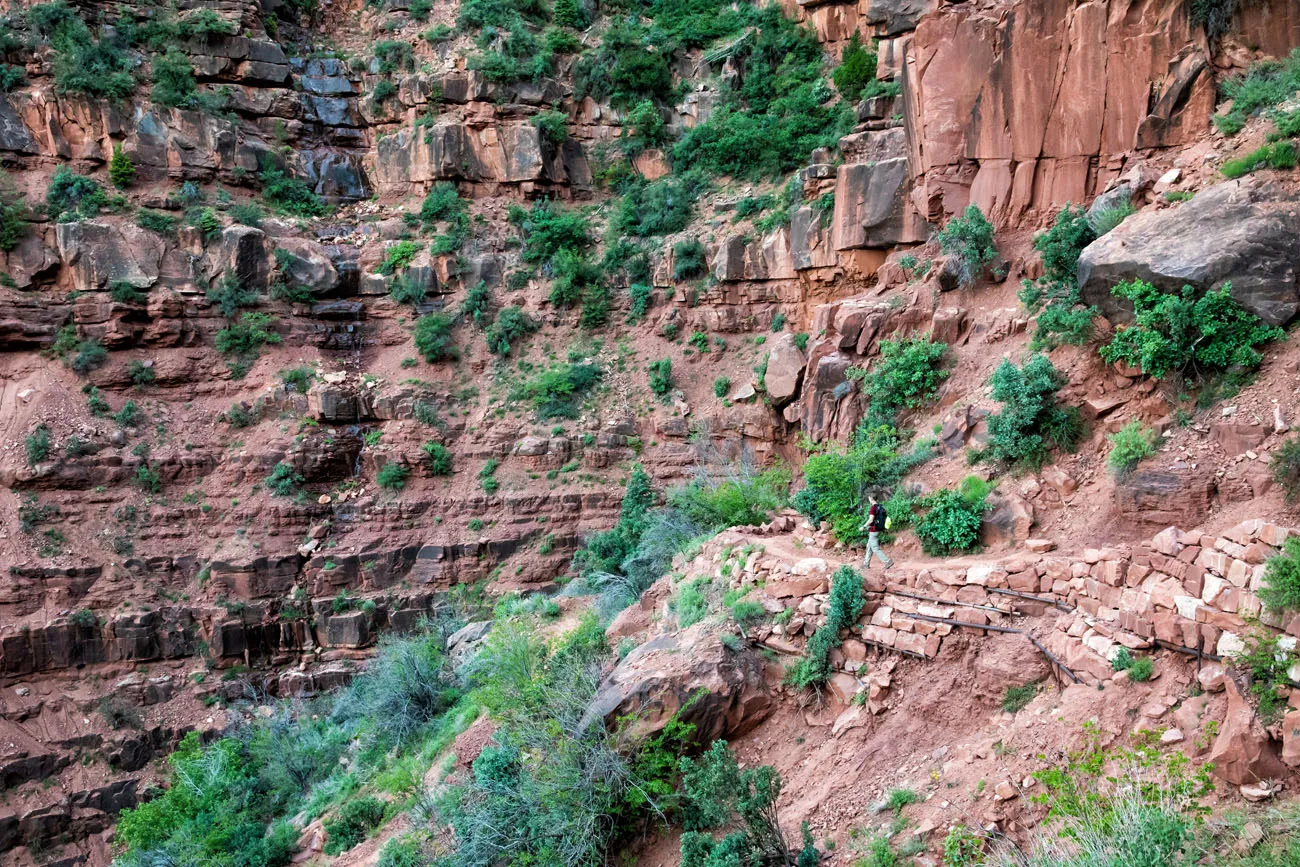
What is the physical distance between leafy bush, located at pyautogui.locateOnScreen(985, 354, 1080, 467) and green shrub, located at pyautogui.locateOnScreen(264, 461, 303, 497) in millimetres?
21364

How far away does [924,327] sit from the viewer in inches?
676

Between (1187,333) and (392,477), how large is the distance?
72.8 feet

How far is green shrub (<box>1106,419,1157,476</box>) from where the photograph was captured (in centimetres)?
989

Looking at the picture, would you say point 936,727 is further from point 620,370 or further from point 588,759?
point 620,370

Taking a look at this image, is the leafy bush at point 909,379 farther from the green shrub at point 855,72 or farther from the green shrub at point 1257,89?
the green shrub at point 855,72

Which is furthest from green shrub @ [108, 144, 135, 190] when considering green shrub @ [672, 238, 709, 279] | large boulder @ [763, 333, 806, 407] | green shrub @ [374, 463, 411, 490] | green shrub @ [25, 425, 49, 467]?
large boulder @ [763, 333, 806, 407]

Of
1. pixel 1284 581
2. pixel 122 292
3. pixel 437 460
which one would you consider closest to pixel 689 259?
pixel 437 460

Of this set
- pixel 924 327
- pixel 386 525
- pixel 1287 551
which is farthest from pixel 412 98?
pixel 1287 551

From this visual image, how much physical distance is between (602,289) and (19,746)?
22014 mm

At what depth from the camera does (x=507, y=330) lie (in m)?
28.8

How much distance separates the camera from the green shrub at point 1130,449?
9.89 m

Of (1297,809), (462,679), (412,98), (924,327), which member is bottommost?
(462,679)

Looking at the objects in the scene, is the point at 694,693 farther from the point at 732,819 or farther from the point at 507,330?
the point at 507,330

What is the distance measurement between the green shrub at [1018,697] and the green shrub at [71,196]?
31312mm
